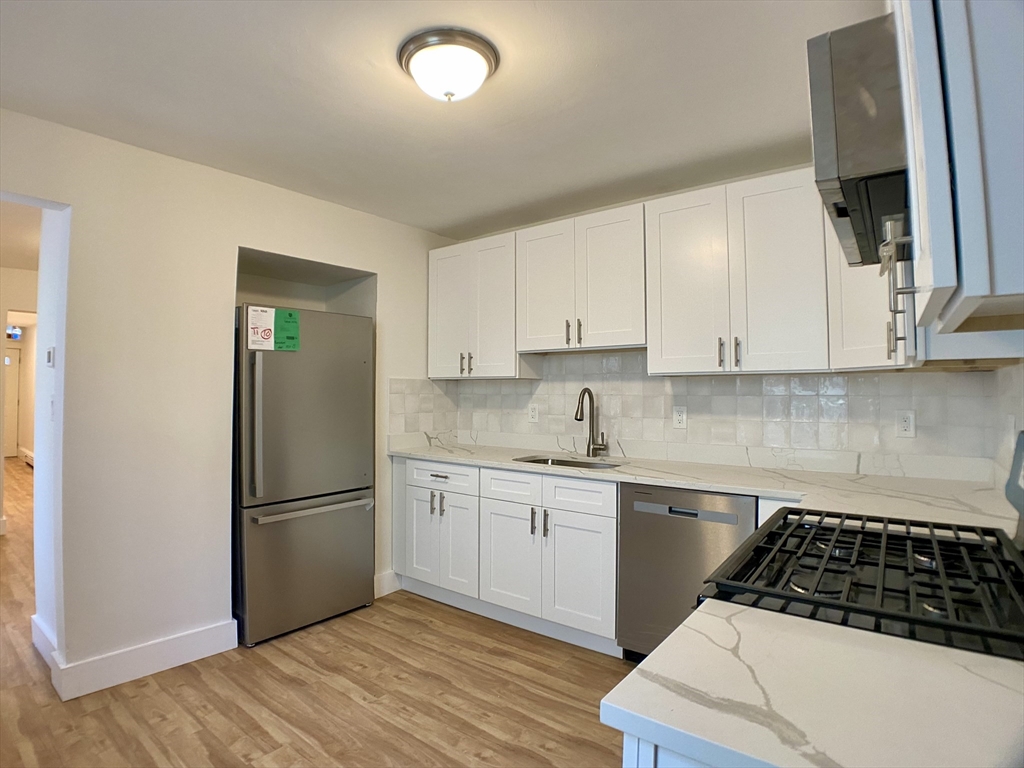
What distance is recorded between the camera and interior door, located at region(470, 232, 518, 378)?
3.38 metres

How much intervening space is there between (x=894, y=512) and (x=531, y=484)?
5.39 ft

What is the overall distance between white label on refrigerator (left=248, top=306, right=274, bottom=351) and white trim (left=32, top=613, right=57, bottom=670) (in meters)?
1.63

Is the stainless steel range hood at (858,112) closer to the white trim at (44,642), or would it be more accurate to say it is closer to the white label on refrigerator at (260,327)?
the white label on refrigerator at (260,327)

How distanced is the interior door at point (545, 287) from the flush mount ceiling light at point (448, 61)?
4.34 feet

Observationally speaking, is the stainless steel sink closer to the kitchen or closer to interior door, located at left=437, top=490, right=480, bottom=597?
the kitchen

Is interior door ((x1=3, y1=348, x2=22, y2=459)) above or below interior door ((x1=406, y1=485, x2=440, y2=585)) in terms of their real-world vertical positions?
above

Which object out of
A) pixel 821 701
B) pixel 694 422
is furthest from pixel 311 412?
pixel 821 701

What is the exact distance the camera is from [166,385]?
2.63 metres

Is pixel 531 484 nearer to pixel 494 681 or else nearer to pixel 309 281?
pixel 494 681

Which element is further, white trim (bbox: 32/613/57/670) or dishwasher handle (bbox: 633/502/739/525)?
white trim (bbox: 32/613/57/670)

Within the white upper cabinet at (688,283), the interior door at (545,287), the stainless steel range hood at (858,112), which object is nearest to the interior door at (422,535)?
the interior door at (545,287)

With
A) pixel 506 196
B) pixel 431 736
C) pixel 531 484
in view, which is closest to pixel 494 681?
pixel 431 736

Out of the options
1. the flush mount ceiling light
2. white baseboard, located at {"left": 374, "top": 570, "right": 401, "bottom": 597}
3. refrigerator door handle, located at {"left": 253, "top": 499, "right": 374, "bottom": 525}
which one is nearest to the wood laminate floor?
white baseboard, located at {"left": 374, "top": 570, "right": 401, "bottom": 597}

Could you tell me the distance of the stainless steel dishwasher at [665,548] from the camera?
7.54 ft
